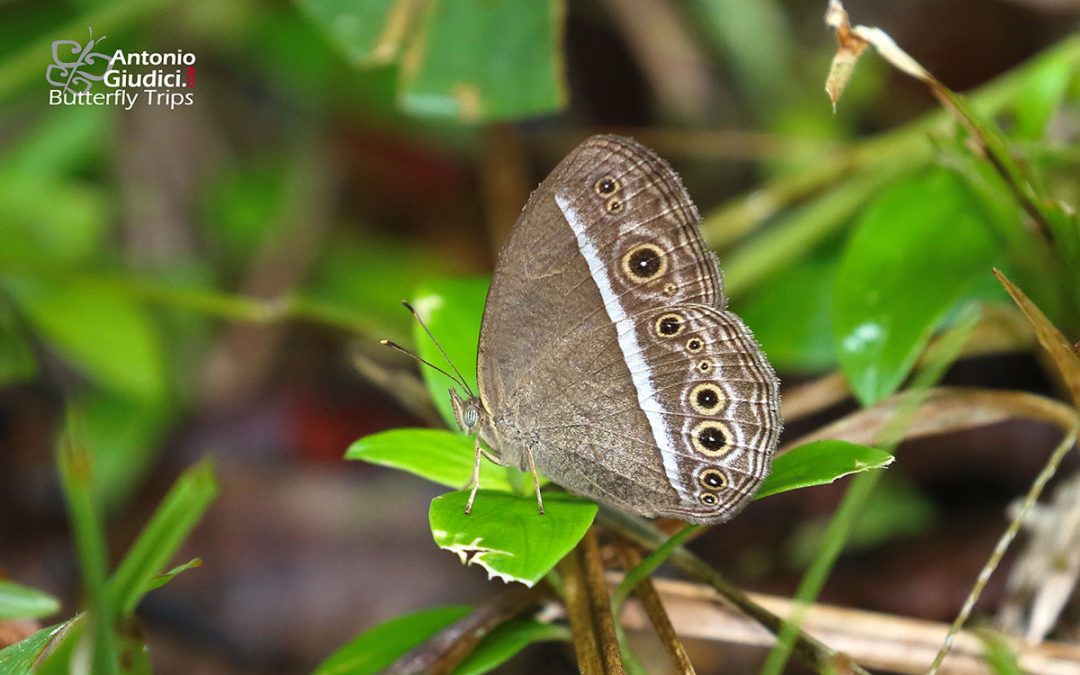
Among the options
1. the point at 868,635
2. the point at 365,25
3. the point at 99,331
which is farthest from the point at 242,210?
the point at 868,635

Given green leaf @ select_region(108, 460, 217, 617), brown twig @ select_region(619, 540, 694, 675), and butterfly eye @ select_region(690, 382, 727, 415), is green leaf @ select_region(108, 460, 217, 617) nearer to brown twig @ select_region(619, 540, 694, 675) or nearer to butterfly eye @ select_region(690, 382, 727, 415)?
brown twig @ select_region(619, 540, 694, 675)

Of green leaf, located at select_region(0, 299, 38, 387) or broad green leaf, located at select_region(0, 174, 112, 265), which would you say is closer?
green leaf, located at select_region(0, 299, 38, 387)

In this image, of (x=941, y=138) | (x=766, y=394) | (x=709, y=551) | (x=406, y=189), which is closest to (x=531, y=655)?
(x=709, y=551)

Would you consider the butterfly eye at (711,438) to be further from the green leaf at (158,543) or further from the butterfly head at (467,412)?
the green leaf at (158,543)

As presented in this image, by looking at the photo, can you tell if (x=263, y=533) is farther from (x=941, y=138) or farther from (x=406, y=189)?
(x=941, y=138)

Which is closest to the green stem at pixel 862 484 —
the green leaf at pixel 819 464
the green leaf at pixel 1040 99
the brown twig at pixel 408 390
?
the green leaf at pixel 819 464

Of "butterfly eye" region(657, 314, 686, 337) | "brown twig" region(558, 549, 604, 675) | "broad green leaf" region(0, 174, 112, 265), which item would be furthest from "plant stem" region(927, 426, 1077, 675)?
"broad green leaf" region(0, 174, 112, 265)
